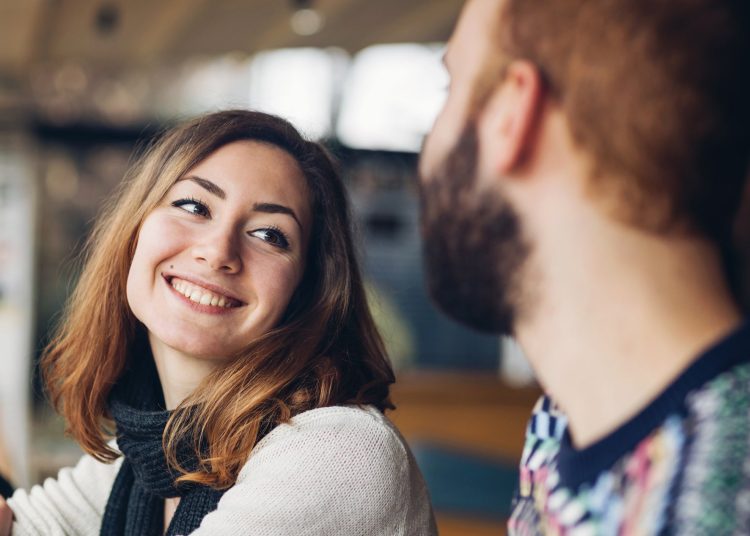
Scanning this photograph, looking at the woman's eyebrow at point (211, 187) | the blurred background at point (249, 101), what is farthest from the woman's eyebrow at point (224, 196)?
the blurred background at point (249, 101)

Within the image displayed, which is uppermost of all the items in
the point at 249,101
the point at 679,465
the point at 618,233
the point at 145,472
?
the point at 618,233

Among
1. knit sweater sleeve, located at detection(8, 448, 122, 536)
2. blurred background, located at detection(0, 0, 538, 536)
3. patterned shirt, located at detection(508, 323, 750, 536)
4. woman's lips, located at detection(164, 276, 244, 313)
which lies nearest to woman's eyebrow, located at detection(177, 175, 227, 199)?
woman's lips, located at detection(164, 276, 244, 313)

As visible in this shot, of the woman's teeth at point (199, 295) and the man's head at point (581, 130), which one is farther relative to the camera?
the woman's teeth at point (199, 295)

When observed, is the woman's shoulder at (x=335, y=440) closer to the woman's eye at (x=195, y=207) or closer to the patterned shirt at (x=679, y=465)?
the woman's eye at (x=195, y=207)

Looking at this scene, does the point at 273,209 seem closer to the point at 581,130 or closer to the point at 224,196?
the point at 224,196

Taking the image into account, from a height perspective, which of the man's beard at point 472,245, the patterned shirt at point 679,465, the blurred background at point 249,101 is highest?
the man's beard at point 472,245

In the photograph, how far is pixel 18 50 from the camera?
7.82 meters

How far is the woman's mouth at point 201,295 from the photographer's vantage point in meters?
1.39

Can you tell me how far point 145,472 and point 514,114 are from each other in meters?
0.93

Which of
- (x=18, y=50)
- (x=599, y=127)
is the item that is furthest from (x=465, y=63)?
(x=18, y=50)

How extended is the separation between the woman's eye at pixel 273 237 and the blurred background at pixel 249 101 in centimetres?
493

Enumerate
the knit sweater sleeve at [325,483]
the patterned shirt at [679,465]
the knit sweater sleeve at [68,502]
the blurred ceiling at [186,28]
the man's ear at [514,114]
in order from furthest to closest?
the blurred ceiling at [186,28] → the knit sweater sleeve at [68,502] → the knit sweater sleeve at [325,483] → the man's ear at [514,114] → the patterned shirt at [679,465]

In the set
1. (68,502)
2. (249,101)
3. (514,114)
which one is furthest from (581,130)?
(249,101)

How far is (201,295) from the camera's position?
1.40 meters
